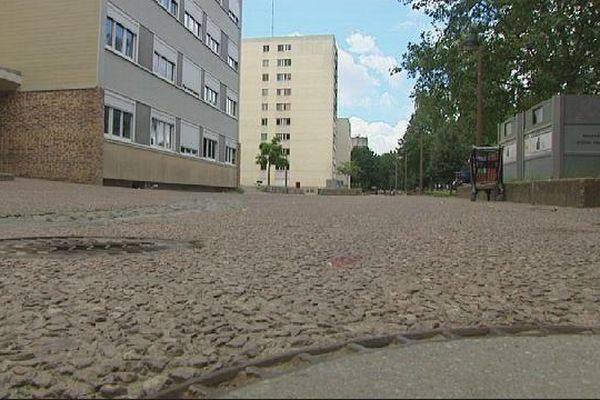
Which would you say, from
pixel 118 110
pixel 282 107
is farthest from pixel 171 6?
pixel 282 107

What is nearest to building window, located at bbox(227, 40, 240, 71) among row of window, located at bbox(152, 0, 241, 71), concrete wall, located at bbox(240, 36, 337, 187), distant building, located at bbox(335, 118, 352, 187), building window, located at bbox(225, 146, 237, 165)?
row of window, located at bbox(152, 0, 241, 71)

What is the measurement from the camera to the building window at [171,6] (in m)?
30.5

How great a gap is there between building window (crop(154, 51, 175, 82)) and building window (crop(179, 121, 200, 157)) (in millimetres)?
2758

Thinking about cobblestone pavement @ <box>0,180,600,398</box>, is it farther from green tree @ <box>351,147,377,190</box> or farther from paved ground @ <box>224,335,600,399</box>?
green tree @ <box>351,147,377,190</box>

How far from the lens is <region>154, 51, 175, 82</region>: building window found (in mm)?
29741

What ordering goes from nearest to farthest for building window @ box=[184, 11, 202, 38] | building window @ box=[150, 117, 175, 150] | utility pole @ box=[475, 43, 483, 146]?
utility pole @ box=[475, 43, 483, 146], building window @ box=[150, 117, 175, 150], building window @ box=[184, 11, 202, 38]

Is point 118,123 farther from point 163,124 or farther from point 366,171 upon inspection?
point 366,171

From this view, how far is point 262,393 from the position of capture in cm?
252

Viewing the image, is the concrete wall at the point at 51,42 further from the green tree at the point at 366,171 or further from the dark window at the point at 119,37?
the green tree at the point at 366,171

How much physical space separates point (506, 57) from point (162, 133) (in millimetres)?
16658

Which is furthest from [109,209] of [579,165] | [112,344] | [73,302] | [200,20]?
[200,20]

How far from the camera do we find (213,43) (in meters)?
39.7

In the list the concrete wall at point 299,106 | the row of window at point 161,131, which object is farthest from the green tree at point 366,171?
the row of window at point 161,131

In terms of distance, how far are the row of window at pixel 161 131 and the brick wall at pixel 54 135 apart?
0.84 meters
